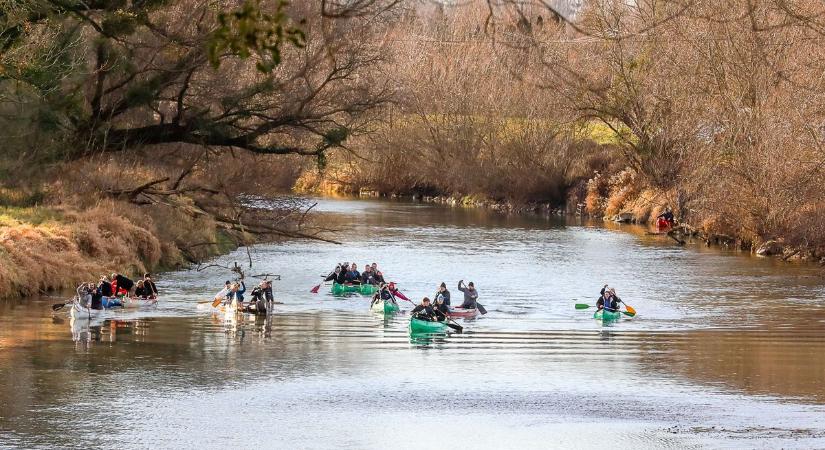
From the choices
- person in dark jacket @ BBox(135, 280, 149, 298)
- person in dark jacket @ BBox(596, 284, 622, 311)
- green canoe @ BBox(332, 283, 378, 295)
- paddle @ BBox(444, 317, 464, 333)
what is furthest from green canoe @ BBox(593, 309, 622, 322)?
person in dark jacket @ BBox(135, 280, 149, 298)

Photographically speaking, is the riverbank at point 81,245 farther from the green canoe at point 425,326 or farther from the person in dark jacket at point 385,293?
the green canoe at point 425,326

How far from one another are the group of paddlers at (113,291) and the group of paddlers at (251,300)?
6.85 ft

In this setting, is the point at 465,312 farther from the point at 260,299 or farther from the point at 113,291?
the point at 113,291

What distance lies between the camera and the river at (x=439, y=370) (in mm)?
19984

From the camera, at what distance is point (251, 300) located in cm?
3409

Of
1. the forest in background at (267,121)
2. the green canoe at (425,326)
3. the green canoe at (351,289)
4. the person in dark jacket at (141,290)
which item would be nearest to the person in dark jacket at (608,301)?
the green canoe at (425,326)

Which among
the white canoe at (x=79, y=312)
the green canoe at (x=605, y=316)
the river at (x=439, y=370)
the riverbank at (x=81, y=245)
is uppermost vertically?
the riverbank at (x=81, y=245)

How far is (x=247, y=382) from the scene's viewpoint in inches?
938

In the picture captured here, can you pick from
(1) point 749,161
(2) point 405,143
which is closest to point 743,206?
(1) point 749,161

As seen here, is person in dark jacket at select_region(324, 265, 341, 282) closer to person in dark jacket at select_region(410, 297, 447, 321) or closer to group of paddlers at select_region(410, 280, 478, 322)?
group of paddlers at select_region(410, 280, 478, 322)

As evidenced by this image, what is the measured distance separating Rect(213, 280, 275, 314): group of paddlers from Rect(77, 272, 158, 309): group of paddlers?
209 centimetres

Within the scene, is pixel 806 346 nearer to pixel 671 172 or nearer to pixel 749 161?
pixel 749 161

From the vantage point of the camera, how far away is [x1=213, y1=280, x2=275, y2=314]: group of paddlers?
3369cm

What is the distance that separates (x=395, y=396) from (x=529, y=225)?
146 feet
